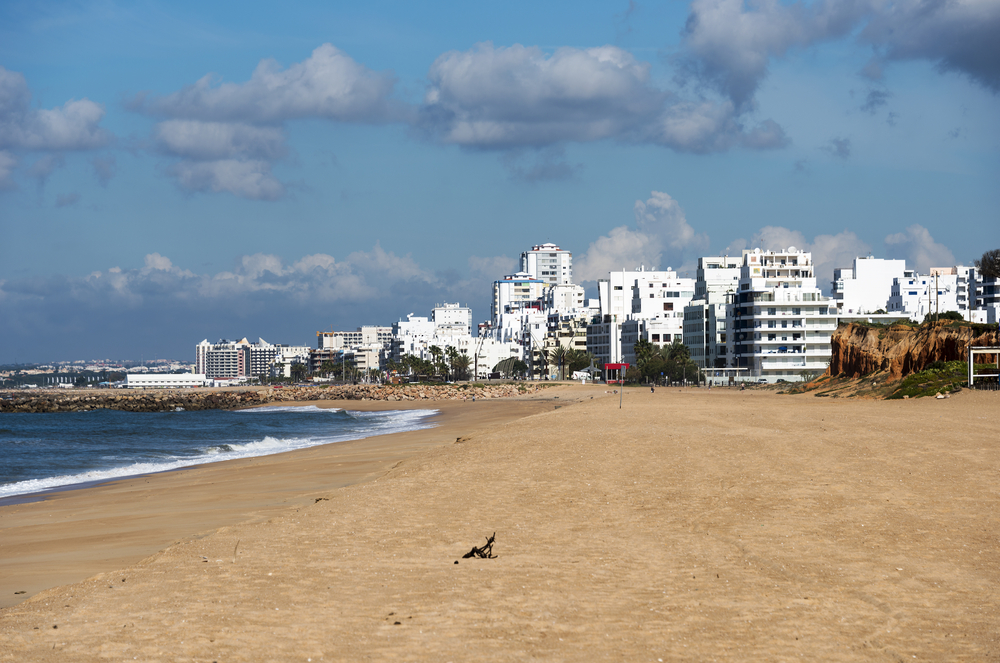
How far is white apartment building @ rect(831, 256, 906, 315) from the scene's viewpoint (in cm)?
15600

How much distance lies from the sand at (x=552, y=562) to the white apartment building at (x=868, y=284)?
14499 cm

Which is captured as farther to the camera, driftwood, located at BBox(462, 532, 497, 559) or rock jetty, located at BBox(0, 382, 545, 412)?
rock jetty, located at BBox(0, 382, 545, 412)

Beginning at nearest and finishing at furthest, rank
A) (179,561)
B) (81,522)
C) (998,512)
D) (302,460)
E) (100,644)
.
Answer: (100,644), (179,561), (998,512), (81,522), (302,460)

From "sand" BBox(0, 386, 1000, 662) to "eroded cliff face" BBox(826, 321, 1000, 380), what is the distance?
34.3 meters

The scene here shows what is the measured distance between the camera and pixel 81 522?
14.9 metres

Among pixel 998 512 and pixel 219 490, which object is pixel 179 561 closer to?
pixel 219 490

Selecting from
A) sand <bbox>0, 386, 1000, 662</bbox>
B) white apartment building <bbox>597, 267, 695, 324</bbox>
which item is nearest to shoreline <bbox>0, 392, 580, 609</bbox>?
sand <bbox>0, 386, 1000, 662</bbox>

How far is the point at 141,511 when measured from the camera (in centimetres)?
1589

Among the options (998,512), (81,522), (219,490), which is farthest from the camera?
(219,490)

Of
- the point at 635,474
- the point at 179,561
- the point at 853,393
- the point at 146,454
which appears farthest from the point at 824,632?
the point at 853,393

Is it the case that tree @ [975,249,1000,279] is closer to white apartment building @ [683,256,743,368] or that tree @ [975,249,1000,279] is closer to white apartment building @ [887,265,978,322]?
white apartment building @ [887,265,978,322]

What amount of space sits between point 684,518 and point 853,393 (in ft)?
155

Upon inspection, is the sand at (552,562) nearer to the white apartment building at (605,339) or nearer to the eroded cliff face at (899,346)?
the eroded cliff face at (899,346)

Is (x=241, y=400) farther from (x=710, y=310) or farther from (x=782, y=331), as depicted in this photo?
(x=782, y=331)
